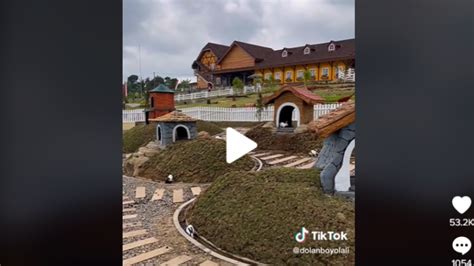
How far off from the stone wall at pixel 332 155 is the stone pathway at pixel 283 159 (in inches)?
1.8

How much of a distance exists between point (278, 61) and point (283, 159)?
461 mm

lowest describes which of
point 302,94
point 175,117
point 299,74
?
point 175,117

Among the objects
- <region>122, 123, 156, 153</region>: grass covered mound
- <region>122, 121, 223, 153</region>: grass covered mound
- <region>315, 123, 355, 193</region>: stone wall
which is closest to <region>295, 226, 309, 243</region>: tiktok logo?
<region>315, 123, 355, 193</region>: stone wall

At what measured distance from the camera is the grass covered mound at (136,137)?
1.16m

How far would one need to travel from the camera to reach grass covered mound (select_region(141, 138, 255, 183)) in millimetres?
1188

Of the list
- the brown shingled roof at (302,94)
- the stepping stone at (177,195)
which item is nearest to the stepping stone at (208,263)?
the stepping stone at (177,195)

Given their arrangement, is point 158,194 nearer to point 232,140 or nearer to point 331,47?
point 232,140

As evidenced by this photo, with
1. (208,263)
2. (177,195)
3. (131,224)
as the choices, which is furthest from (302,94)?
(131,224)

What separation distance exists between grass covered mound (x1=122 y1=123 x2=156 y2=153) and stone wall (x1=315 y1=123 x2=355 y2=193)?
790 mm

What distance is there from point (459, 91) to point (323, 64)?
23.8 inches

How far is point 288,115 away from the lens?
121 cm

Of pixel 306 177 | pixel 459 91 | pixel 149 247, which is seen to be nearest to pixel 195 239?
pixel 149 247

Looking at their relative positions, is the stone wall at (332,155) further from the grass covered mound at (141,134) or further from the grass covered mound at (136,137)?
the grass covered mound at (136,137)

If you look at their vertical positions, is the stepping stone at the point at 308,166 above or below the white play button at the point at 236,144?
below
